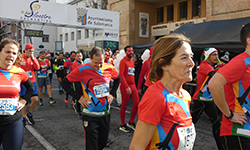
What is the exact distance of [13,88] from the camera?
9.24 ft

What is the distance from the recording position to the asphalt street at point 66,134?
4.45m

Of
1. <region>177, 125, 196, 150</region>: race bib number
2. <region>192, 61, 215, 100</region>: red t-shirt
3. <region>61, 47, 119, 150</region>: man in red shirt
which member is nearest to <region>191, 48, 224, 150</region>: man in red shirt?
<region>192, 61, 215, 100</region>: red t-shirt

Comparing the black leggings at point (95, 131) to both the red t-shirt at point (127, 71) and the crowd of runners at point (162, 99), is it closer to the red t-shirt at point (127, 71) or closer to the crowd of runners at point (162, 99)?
the crowd of runners at point (162, 99)

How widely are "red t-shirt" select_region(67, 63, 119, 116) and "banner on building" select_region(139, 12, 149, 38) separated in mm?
20066

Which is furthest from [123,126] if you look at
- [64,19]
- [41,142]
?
[64,19]

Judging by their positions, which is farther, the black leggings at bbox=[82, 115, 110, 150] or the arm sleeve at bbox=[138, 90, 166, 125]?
the black leggings at bbox=[82, 115, 110, 150]

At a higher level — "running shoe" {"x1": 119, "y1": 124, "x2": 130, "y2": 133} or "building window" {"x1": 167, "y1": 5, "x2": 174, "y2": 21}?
"building window" {"x1": 167, "y1": 5, "x2": 174, "y2": 21}

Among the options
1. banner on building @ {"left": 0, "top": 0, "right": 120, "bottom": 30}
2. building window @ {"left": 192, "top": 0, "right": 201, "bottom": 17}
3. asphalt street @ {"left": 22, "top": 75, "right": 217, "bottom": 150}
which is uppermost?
building window @ {"left": 192, "top": 0, "right": 201, "bottom": 17}

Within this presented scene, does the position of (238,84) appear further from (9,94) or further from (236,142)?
(9,94)

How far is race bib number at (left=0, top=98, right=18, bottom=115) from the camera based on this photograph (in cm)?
268

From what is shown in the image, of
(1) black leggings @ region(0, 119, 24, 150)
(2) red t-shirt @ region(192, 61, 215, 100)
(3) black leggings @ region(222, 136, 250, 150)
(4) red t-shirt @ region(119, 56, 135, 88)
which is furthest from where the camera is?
(4) red t-shirt @ region(119, 56, 135, 88)

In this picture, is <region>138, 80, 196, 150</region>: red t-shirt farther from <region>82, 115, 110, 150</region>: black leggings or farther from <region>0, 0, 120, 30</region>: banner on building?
<region>0, 0, 120, 30</region>: banner on building

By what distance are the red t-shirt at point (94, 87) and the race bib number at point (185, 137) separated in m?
1.97

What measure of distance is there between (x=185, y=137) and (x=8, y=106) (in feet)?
7.19
